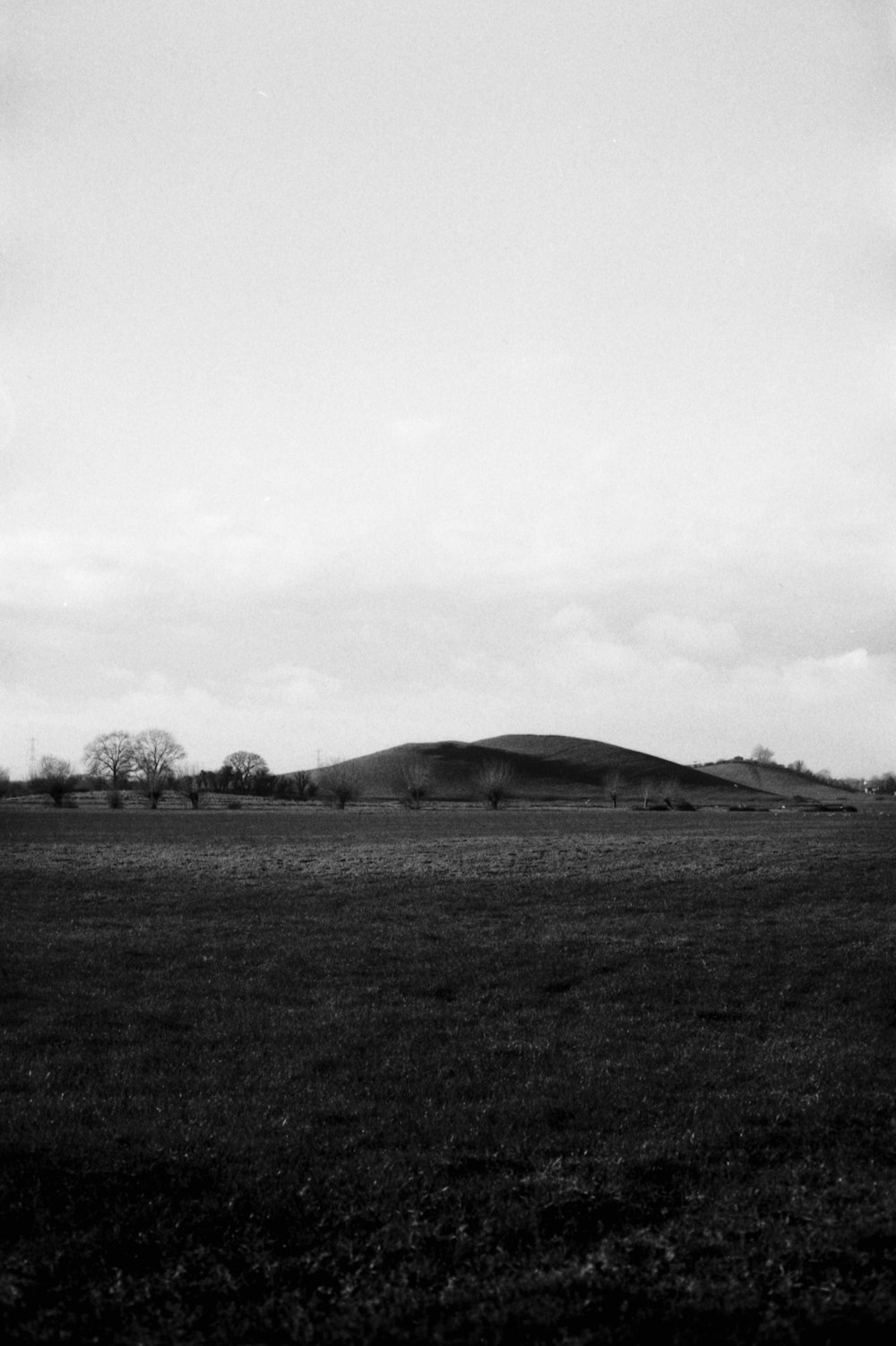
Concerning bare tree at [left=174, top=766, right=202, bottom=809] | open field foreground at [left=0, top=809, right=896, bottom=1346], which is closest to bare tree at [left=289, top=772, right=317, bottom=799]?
bare tree at [left=174, top=766, right=202, bottom=809]

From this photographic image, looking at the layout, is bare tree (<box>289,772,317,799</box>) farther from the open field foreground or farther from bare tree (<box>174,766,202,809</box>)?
the open field foreground

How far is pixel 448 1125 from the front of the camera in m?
11.8

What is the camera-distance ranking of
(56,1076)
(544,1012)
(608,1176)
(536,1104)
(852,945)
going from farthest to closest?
1. (852,945)
2. (544,1012)
3. (56,1076)
4. (536,1104)
5. (608,1176)

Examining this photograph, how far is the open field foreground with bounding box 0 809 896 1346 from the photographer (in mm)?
7426

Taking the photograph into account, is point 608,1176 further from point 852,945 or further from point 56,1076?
point 852,945

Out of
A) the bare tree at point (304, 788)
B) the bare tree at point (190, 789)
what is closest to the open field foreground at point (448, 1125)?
the bare tree at point (190, 789)

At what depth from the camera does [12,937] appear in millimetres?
24016

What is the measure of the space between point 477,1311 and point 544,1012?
35.1 ft

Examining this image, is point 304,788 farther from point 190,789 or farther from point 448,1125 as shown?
point 448,1125

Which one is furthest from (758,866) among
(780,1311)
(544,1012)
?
(780,1311)

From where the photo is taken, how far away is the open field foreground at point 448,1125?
7.43m

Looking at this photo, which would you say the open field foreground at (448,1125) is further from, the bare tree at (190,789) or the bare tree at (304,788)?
the bare tree at (304,788)

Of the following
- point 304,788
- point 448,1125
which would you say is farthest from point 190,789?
point 448,1125

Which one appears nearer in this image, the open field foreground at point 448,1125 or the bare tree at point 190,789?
the open field foreground at point 448,1125
